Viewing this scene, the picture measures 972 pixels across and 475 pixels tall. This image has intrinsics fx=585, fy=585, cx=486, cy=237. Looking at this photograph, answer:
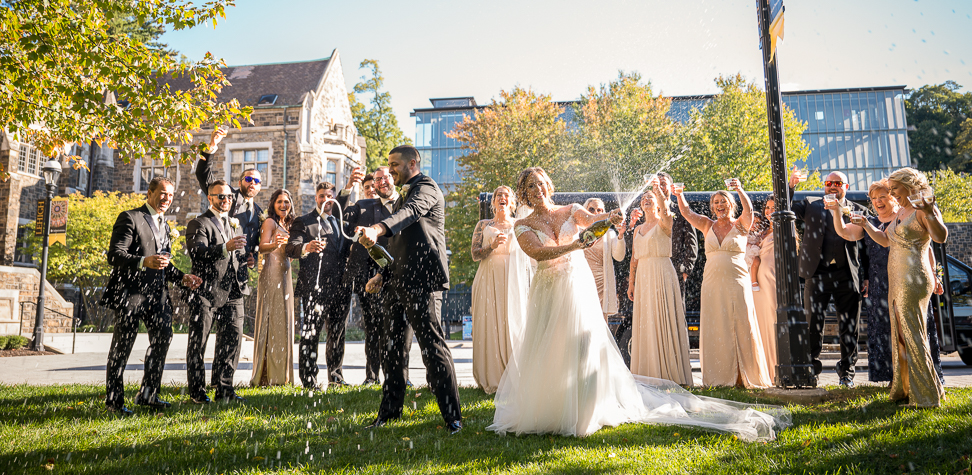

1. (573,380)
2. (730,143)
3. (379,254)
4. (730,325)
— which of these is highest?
(730,143)

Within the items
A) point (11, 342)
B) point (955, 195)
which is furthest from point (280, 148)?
point (955, 195)

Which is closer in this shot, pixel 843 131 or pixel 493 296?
pixel 493 296

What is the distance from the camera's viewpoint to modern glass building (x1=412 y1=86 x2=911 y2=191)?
5606cm

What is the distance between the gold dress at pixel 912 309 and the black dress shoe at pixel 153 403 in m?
6.64

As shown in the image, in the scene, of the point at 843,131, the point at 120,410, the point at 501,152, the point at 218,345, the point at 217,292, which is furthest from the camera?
the point at 843,131

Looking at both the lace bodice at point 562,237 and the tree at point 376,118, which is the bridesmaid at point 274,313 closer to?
the lace bodice at point 562,237

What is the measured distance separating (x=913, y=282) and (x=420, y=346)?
417 cm

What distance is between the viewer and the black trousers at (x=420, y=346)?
446 cm

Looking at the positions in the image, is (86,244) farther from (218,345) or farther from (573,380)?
(573,380)

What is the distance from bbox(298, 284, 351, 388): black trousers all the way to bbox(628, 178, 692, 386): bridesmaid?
3.83 meters

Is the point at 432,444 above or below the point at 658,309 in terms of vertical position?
below

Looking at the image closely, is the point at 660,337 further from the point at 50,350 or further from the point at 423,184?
the point at 50,350

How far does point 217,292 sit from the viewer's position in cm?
580

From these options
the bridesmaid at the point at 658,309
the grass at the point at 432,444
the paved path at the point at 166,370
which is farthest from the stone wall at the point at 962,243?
the grass at the point at 432,444
